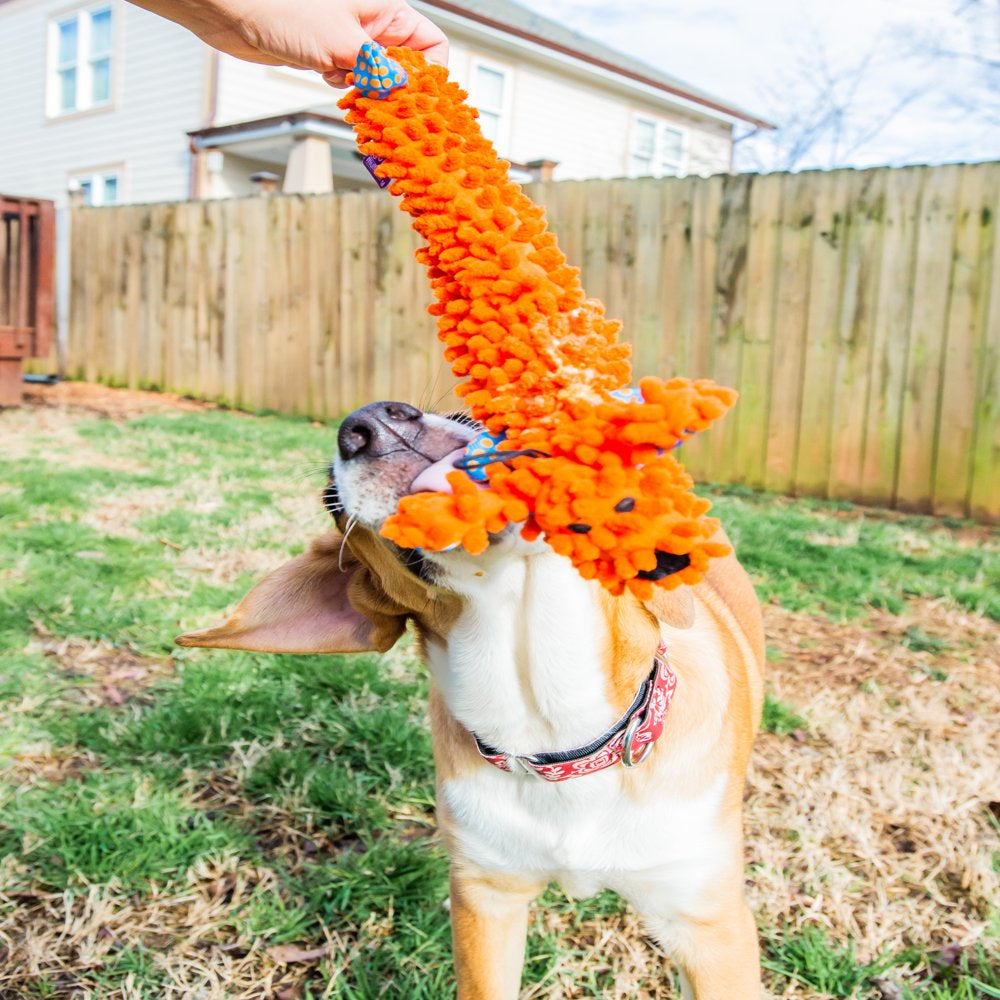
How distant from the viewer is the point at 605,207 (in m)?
8.00

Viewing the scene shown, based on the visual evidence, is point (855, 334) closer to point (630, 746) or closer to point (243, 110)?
point (630, 746)

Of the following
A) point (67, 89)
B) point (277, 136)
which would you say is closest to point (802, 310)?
point (277, 136)

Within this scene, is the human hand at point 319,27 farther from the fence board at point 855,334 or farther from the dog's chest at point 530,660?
the fence board at point 855,334

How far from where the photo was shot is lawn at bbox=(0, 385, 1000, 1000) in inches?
90.4

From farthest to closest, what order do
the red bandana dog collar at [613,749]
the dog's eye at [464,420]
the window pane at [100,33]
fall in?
1. the window pane at [100,33]
2. the red bandana dog collar at [613,749]
3. the dog's eye at [464,420]

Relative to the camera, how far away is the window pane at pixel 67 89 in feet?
63.5

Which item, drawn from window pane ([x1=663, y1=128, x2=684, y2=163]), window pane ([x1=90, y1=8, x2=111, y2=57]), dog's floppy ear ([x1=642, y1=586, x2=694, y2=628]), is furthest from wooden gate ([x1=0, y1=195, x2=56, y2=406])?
window pane ([x1=663, y1=128, x2=684, y2=163])

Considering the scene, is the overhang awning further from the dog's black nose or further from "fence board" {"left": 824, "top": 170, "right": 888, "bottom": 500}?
the dog's black nose

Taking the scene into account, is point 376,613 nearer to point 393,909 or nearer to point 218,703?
point 393,909

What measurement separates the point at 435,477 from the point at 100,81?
66.8 feet

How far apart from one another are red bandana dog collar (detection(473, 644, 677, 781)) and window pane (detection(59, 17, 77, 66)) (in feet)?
68.8

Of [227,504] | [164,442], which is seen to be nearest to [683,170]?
[164,442]

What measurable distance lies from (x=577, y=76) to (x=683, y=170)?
4272mm

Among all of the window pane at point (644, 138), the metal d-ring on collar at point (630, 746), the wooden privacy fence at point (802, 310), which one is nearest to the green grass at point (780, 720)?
the metal d-ring on collar at point (630, 746)
